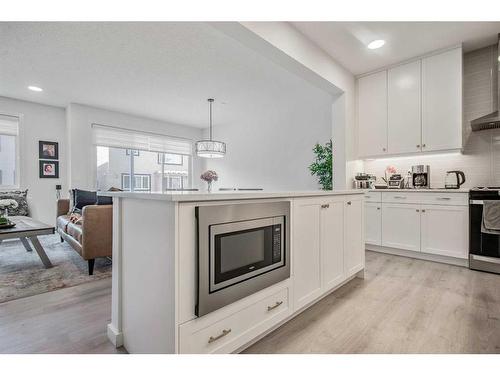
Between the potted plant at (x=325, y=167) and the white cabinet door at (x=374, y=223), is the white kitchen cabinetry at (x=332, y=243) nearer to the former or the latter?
the white cabinet door at (x=374, y=223)

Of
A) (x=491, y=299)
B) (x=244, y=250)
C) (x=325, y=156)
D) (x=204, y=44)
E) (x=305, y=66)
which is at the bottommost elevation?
(x=491, y=299)

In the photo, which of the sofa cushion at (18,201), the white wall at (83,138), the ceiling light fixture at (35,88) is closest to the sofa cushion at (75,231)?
the sofa cushion at (18,201)

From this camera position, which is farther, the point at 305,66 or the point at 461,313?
the point at 305,66

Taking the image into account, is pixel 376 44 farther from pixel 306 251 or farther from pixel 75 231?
pixel 75 231

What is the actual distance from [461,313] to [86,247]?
3261 millimetres

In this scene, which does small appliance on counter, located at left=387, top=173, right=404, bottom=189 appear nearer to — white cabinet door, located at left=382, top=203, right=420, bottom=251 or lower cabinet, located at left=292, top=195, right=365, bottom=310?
white cabinet door, located at left=382, top=203, right=420, bottom=251

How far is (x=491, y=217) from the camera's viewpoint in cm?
264

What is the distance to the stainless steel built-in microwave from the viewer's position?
3.89 ft

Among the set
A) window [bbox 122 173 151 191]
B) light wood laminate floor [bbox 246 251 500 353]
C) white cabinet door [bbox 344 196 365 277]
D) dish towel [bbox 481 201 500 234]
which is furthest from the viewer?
window [bbox 122 173 151 191]

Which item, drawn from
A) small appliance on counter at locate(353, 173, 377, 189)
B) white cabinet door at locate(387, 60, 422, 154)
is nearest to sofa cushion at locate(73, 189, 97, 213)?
small appliance on counter at locate(353, 173, 377, 189)

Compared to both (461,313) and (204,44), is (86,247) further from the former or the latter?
(461,313)

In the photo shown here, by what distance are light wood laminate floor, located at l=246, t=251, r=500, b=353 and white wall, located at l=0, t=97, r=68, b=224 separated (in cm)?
539

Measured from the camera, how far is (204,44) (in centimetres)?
299
